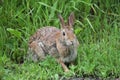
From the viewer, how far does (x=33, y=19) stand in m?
6.77

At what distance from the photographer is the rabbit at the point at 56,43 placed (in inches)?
224

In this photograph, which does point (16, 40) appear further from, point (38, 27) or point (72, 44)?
point (72, 44)

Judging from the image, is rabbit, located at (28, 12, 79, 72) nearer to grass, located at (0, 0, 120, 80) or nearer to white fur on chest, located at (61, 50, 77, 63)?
white fur on chest, located at (61, 50, 77, 63)

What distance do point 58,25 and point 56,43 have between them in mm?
822

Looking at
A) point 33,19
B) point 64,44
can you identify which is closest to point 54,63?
point 64,44

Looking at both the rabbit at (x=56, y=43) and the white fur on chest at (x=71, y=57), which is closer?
the rabbit at (x=56, y=43)

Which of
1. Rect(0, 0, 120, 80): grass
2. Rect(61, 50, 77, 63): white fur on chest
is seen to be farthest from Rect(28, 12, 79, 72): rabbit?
Rect(0, 0, 120, 80): grass

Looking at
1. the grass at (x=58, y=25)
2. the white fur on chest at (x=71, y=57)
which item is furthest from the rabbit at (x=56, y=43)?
the grass at (x=58, y=25)

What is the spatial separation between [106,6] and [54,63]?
5.80ft

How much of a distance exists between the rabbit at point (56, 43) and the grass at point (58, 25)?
0.13m

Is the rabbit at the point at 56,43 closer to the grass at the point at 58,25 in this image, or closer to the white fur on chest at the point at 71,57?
the white fur on chest at the point at 71,57

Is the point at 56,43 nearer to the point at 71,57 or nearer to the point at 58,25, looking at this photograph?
the point at 71,57

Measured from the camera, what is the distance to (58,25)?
6.76 m

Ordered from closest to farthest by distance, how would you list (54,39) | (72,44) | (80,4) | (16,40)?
(72,44) → (54,39) → (16,40) → (80,4)
